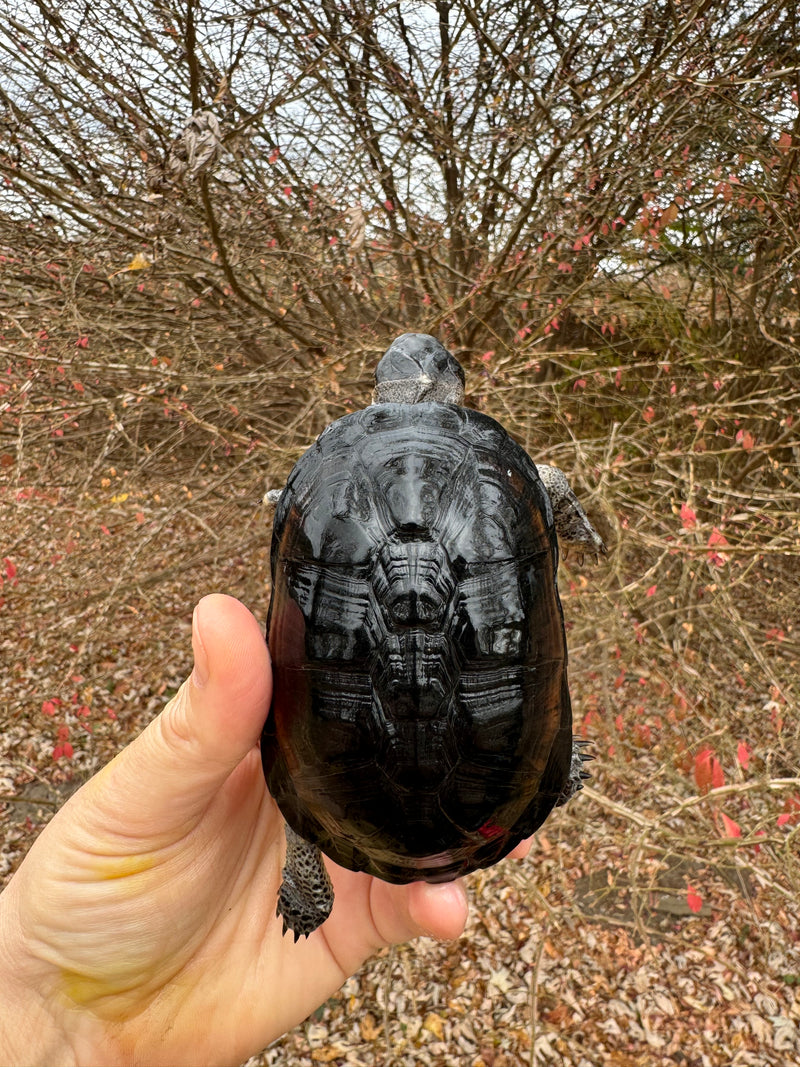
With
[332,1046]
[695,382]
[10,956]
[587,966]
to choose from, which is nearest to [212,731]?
[10,956]

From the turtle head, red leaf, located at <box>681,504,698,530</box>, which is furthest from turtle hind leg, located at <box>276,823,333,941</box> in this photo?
red leaf, located at <box>681,504,698,530</box>

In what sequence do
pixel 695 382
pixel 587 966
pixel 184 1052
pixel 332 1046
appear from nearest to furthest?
pixel 184 1052, pixel 332 1046, pixel 587 966, pixel 695 382

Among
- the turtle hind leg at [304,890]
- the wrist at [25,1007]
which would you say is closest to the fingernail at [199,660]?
the turtle hind leg at [304,890]

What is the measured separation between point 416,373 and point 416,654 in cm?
128

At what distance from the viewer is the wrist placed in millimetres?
1877

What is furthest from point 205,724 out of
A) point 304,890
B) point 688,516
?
point 688,516

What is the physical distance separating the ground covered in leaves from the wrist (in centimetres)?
146

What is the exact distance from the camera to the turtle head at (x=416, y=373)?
2.51m

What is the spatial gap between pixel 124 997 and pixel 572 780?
152 centimetres

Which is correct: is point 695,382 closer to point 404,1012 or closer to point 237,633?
point 237,633

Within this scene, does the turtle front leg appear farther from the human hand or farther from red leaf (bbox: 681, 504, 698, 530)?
the human hand

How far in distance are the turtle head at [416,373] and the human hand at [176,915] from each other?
1.12 meters

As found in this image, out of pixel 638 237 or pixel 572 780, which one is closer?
pixel 572 780

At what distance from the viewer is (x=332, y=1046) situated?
363cm
